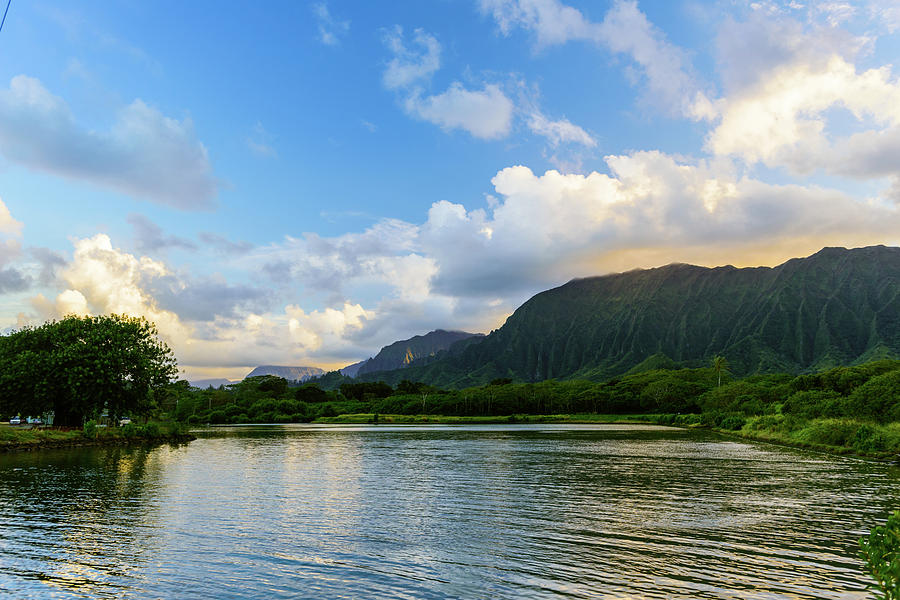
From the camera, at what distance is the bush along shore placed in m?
74.2

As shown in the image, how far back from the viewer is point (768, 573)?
21.0 metres

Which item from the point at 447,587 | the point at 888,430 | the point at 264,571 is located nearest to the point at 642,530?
the point at 447,587

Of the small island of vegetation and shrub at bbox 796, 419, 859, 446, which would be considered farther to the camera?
the small island of vegetation

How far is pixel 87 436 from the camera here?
283 ft

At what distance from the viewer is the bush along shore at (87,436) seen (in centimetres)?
7425

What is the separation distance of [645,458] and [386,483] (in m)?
37.2

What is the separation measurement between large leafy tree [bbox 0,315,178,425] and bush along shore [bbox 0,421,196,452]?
12.6 ft

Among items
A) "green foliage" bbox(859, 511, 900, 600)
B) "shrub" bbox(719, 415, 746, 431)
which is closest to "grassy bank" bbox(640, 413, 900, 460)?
"shrub" bbox(719, 415, 746, 431)

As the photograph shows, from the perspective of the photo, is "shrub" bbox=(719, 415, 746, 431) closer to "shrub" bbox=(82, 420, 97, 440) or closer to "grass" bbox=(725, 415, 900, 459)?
"grass" bbox=(725, 415, 900, 459)

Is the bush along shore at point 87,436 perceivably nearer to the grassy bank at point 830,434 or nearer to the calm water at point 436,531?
the calm water at point 436,531

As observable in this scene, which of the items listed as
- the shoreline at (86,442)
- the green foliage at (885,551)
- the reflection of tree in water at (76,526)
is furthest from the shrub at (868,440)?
the shoreline at (86,442)

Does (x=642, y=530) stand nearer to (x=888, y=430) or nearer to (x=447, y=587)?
(x=447, y=587)

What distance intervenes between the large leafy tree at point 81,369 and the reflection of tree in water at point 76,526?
3510 cm

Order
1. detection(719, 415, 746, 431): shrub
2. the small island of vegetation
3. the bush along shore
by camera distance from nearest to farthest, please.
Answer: the bush along shore → the small island of vegetation → detection(719, 415, 746, 431): shrub
